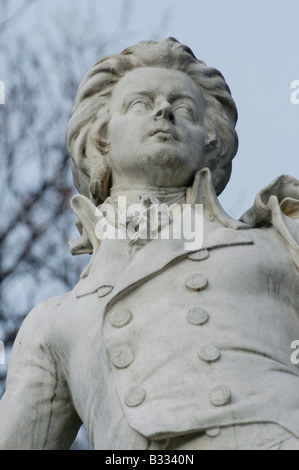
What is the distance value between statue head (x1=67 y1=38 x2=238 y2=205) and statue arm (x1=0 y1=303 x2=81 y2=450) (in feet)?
2.66

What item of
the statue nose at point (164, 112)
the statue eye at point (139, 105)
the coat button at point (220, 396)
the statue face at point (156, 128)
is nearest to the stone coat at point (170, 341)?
the coat button at point (220, 396)

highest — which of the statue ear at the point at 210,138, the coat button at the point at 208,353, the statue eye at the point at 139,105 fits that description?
the statue eye at the point at 139,105

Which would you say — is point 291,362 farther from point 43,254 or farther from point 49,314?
point 43,254

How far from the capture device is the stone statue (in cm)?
536

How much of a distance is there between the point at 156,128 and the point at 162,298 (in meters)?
0.92

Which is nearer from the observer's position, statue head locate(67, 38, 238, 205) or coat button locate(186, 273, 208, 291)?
coat button locate(186, 273, 208, 291)

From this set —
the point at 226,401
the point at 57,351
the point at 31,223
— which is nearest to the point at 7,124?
Answer: the point at 31,223

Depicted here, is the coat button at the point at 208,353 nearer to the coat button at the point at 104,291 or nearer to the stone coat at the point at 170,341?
the stone coat at the point at 170,341

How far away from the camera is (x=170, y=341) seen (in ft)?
18.2

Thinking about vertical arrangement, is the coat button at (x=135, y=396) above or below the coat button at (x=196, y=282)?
below

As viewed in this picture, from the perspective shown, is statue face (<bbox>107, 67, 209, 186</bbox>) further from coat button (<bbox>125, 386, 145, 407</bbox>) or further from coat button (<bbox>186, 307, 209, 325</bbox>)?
coat button (<bbox>125, 386, 145, 407</bbox>)

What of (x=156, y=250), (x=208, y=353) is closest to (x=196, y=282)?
(x=156, y=250)

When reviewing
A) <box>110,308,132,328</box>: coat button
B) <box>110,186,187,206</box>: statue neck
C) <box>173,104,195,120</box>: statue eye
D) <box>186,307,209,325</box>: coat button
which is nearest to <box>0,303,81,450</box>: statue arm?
<box>110,308,132,328</box>: coat button

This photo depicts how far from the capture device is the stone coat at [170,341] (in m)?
5.36
